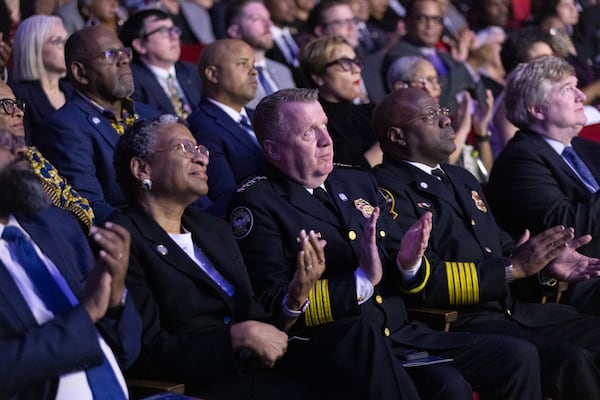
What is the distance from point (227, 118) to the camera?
4906mm

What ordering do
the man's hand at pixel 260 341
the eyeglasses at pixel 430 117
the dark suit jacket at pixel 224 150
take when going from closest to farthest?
the man's hand at pixel 260 341, the eyeglasses at pixel 430 117, the dark suit jacket at pixel 224 150

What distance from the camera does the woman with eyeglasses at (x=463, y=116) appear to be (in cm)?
575

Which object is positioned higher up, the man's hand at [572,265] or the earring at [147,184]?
the earring at [147,184]

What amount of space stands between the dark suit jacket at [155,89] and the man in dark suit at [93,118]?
0.74 metres

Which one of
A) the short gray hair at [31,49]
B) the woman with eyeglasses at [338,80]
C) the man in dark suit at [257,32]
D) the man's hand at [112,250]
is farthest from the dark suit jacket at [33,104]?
the man's hand at [112,250]

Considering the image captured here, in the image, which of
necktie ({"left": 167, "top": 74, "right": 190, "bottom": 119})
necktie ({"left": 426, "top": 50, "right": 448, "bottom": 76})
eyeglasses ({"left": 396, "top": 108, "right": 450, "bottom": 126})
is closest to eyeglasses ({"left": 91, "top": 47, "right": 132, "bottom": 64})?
necktie ({"left": 167, "top": 74, "right": 190, "bottom": 119})

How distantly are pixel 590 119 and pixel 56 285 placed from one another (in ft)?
12.9

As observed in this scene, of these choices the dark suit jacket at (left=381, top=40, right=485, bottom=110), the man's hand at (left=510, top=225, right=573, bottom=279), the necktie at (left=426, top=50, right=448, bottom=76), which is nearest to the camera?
the man's hand at (left=510, top=225, right=573, bottom=279)

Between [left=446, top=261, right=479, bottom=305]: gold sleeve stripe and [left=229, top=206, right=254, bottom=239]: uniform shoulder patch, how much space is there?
75 centimetres

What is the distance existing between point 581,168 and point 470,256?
0.98m

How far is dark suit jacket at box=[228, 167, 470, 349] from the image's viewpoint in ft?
11.6

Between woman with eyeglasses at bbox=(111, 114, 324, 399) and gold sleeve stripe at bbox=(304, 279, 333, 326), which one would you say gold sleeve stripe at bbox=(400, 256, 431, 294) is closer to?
gold sleeve stripe at bbox=(304, 279, 333, 326)

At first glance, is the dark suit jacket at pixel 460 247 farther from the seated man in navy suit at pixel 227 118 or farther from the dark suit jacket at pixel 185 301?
the dark suit jacket at pixel 185 301

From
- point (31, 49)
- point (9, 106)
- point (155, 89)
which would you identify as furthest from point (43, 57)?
point (9, 106)
